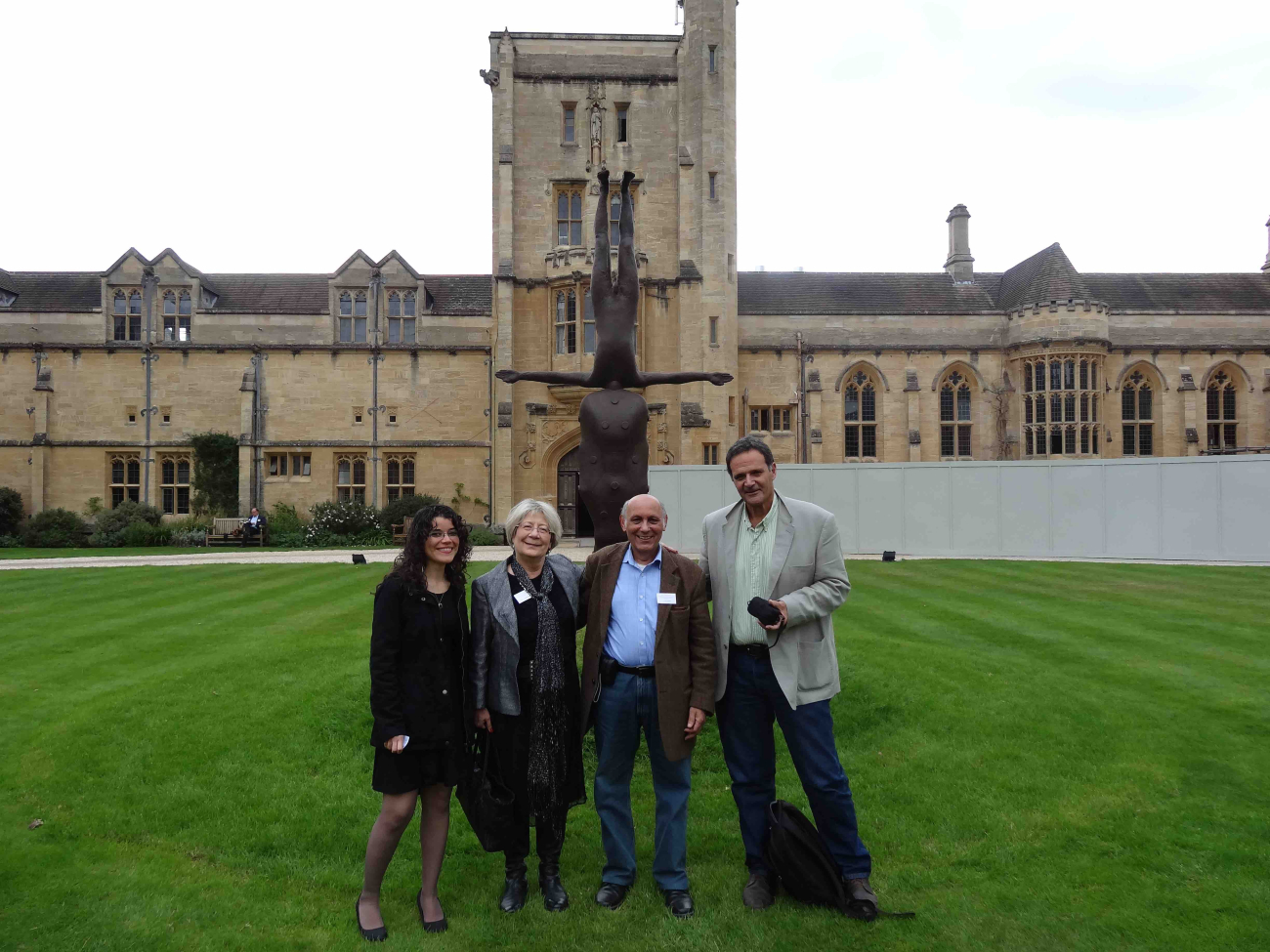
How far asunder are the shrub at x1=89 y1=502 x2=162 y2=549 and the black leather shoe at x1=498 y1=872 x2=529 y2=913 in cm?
2685

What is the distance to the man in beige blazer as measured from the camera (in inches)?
153

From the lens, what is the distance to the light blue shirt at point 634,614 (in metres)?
3.91

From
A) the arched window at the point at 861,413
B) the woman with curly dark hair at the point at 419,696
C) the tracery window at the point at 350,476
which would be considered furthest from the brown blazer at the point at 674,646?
the arched window at the point at 861,413

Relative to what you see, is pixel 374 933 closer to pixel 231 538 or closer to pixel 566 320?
pixel 566 320

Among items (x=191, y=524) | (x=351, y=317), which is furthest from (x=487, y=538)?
(x=191, y=524)

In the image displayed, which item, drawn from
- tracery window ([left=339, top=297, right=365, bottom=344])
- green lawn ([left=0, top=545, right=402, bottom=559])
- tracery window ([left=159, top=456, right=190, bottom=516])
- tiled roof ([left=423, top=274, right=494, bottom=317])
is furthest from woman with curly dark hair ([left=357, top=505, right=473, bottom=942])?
tracery window ([left=159, top=456, right=190, bottom=516])

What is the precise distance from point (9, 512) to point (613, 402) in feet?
95.5

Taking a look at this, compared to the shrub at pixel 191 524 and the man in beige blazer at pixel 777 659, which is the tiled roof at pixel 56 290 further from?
the man in beige blazer at pixel 777 659

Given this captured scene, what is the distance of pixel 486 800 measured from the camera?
3830 mm

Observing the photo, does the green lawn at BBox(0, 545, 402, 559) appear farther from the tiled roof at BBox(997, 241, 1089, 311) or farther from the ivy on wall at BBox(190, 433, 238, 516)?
the tiled roof at BBox(997, 241, 1089, 311)

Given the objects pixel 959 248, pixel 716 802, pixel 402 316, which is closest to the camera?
pixel 716 802

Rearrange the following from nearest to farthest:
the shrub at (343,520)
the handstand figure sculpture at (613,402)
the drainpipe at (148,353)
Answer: the handstand figure sculpture at (613,402) → the shrub at (343,520) → the drainpipe at (148,353)

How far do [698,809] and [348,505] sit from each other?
919 inches

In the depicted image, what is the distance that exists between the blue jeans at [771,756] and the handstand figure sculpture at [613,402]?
235 cm
